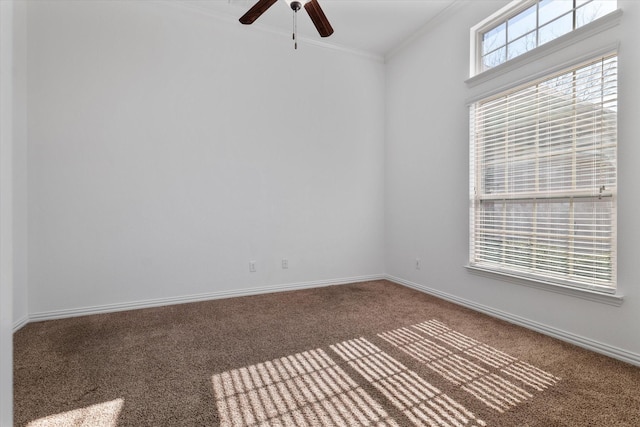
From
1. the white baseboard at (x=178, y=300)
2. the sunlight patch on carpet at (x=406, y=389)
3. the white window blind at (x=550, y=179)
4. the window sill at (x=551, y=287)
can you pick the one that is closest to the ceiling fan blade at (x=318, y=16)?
the white window blind at (x=550, y=179)

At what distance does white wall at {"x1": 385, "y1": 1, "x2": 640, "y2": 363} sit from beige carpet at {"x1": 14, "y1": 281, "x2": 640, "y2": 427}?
0.71ft

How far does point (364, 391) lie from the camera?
1737 millimetres

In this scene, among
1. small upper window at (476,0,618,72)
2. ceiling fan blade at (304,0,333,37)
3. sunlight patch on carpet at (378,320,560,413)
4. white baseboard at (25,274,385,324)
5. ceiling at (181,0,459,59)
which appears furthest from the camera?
ceiling at (181,0,459,59)

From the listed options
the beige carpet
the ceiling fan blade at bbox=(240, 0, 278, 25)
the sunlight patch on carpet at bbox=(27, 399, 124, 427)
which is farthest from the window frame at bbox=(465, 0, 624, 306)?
the sunlight patch on carpet at bbox=(27, 399, 124, 427)

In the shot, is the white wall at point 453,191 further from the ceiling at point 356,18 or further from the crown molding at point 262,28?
the crown molding at point 262,28

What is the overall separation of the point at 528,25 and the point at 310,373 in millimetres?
3348

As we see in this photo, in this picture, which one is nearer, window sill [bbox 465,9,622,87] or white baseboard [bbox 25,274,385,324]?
window sill [bbox 465,9,622,87]

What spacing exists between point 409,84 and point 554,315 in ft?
9.79

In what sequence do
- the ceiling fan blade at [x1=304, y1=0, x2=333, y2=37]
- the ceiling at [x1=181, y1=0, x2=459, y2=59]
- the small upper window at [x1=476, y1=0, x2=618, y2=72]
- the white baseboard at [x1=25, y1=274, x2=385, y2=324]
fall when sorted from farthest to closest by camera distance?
the ceiling at [x1=181, y1=0, x2=459, y2=59] → the white baseboard at [x1=25, y1=274, x2=385, y2=324] → the small upper window at [x1=476, y1=0, x2=618, y2=72] → the ceiling fan blade at [x1=304, y1=0, x2=333, y2=37]

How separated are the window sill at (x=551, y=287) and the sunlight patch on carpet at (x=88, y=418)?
297 cm

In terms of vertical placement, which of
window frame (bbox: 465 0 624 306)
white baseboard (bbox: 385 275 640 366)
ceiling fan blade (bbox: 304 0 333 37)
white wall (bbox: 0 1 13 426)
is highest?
ceiling fan blade (bbox: 304 0 333 37)

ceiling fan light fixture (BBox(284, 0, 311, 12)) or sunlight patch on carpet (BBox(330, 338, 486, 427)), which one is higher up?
ceiling fan light fixture (BBox(284, 0, 311, 12))

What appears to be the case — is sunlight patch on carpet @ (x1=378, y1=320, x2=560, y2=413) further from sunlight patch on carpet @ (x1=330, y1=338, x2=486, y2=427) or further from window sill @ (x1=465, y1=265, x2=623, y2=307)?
window sill @ (x1=465, y1=265, x2=623, y2=307)

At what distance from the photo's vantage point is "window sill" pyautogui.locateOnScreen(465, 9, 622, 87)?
84.0 inches
